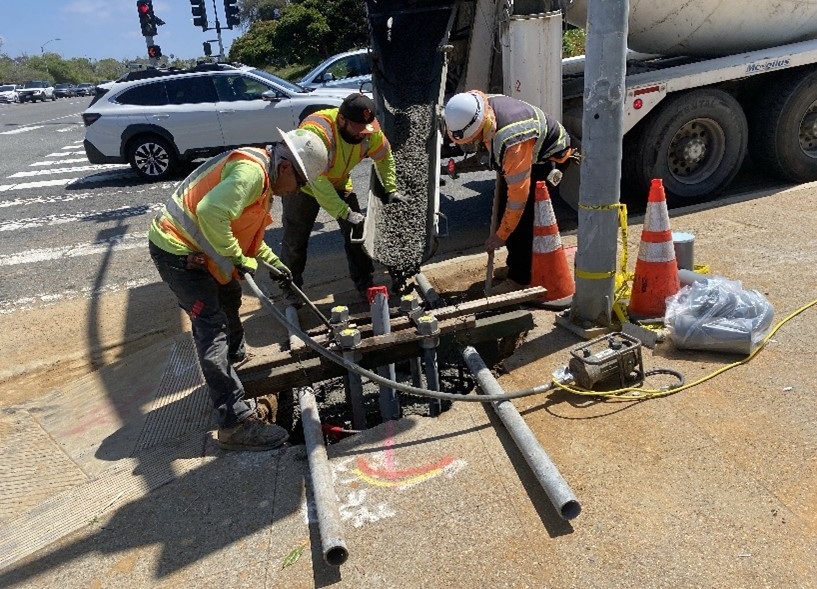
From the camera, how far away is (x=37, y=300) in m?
6.23

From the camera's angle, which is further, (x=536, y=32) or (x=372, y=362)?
(x=536, y=32)

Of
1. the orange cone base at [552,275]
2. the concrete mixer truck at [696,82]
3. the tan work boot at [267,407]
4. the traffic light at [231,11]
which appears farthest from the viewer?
the traffic light at [231,11]

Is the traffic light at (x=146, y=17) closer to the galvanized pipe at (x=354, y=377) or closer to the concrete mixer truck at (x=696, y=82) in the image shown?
the concrete mixer truck at (x=696, y=82)

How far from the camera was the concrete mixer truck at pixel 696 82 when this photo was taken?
21.0 ft

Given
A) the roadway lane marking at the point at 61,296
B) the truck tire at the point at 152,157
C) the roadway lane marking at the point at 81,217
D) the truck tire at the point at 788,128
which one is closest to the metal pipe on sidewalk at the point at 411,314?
the roadway lane marking at the point at 61,296

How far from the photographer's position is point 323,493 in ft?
9.41

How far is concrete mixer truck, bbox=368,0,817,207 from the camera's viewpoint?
6402 mm

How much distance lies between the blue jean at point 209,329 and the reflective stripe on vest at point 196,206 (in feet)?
0.39

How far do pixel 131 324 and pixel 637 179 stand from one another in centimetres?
497

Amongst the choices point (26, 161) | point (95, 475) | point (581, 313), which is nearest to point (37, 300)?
point (95, 475)

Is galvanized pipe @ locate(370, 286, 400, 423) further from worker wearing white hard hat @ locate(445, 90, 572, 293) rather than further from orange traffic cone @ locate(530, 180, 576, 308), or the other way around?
orange traffic cone @ locate(530, 180, 576, 308)

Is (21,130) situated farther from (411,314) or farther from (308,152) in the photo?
(411,314)

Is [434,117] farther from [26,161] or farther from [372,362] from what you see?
[26,161]

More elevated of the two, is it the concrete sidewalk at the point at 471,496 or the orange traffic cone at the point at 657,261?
the orange traffic cone at the point at 657,261
